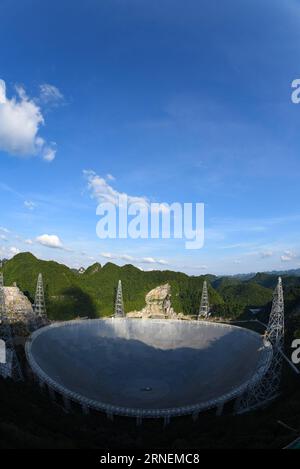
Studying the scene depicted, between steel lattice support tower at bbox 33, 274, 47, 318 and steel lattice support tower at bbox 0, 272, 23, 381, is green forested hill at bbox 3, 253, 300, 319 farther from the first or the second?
steel lattice support tower at bbox 0, 272, 23, 381

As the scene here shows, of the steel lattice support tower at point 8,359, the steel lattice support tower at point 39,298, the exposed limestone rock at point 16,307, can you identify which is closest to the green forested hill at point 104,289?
the exposed limestone rock at point 16,307

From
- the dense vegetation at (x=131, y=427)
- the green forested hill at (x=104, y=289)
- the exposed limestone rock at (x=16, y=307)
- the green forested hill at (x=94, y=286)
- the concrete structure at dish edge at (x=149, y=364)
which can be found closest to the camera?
the dense vegetation at (x=131, y=427)

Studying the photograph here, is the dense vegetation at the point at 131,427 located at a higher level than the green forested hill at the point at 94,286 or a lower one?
lower

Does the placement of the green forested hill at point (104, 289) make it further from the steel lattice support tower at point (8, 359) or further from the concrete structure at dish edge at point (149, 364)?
the steel lattice support tower at point (8, 359)

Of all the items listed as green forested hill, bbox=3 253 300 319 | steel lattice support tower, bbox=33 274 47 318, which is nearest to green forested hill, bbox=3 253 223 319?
green forested hill, bbox=3 253 300 319

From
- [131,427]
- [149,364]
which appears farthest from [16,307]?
[131,427]

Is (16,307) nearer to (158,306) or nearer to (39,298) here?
(39,298)
